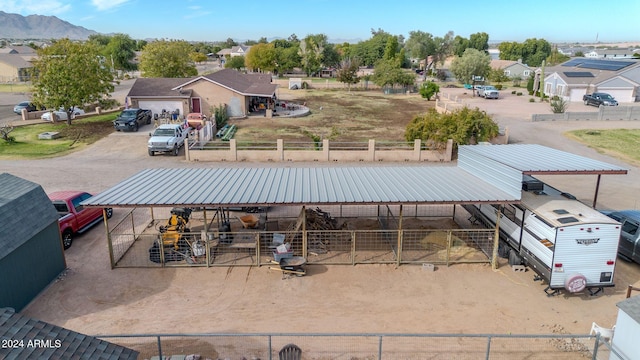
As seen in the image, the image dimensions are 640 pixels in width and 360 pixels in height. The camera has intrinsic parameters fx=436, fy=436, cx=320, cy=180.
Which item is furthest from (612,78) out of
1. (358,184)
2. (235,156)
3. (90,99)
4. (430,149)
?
(90,99)

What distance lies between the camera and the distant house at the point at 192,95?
40.5 m

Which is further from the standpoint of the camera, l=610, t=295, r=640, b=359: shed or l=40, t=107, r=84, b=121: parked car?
l=40, t=107, r=84, b=121: parked car

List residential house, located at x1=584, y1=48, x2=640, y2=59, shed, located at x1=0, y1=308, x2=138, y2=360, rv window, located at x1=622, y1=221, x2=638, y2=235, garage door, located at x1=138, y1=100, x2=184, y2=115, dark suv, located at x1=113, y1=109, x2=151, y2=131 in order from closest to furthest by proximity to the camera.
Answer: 1. shed, located at x1=0, y1=308, x2=138, y2=360
2. rv window, located at x1=622, y1=221, x2=638, y2=235
3. dark suv, located at x1=113, y1=109, x2=151, y2=131
4. garage door, located at x1=138, y1=100, x2=184, y2=115
5. residential house, located at x1=584, y1=48, x2=640, y2=59

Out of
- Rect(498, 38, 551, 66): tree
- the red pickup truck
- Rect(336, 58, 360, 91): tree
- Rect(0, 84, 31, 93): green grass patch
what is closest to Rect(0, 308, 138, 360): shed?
the red pickup truck

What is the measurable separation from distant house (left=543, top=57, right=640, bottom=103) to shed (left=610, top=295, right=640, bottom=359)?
2204 inches

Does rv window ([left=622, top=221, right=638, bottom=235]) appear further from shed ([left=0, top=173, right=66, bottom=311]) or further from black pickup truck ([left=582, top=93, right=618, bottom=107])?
black pickup truck ([left=582, top=93, right=618, bottom=107])

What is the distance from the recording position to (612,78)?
55219 mm

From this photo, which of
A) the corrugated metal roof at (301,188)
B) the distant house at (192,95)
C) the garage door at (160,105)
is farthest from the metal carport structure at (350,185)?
the distant house at (192,95)

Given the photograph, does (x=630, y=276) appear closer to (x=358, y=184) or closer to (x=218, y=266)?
(x=358, y=184)

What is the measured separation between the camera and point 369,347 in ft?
33.0

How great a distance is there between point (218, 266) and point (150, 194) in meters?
3.07

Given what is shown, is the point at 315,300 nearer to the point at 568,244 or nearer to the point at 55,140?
the point at 568,244

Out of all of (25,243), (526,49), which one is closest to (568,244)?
(25,243)

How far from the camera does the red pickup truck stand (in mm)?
15078
